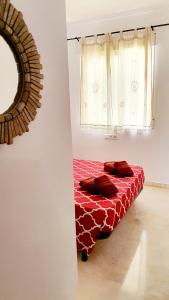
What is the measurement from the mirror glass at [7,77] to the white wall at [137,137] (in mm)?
3137

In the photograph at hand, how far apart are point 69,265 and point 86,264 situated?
0.84m

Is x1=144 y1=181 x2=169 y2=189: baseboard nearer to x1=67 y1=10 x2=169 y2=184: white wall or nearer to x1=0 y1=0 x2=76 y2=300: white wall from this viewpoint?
x1=67 y1=10 x2=169 y2=184: white wall

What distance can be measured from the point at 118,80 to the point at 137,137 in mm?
932

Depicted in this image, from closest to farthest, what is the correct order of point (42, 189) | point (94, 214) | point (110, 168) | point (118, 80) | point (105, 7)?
point (42, 189), point (94, 214), point (110, 168), point (105, 7), point (118, 80)

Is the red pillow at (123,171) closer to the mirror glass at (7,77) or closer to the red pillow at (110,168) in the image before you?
the red pillow at (110,168)

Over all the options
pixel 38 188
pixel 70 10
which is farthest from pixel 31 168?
pixel 70 10

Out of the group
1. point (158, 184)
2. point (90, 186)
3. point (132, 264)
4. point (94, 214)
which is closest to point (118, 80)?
point (158, 184)

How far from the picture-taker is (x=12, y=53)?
0.94m

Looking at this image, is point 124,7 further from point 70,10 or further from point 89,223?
point 89,223

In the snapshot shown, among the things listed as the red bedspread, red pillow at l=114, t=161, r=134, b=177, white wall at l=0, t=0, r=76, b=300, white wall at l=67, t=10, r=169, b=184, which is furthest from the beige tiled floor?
white wall at l=67, t=10, r=169, b=184

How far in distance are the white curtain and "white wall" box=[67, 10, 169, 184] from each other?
5.5 inches

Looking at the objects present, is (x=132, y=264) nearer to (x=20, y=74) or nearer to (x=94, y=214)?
(x=94, y=214)

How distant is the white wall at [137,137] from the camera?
3.61m

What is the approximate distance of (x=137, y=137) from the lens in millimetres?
3998
